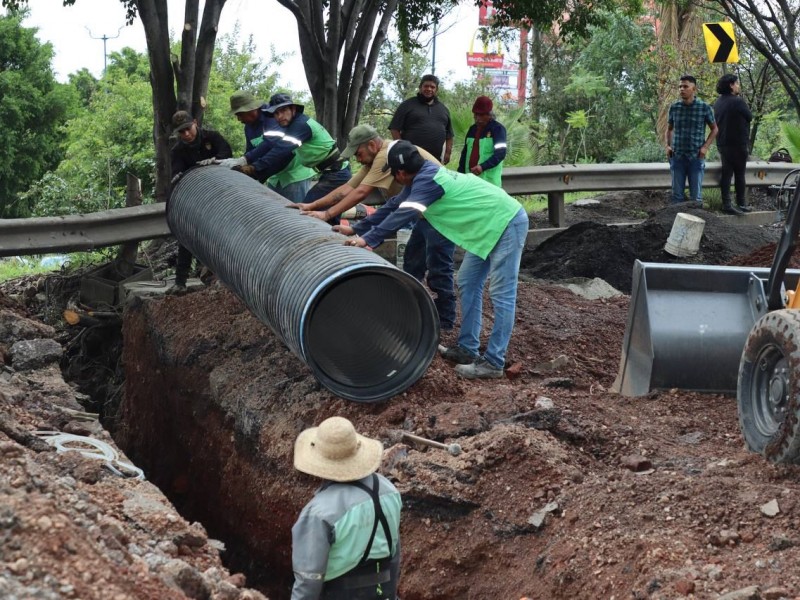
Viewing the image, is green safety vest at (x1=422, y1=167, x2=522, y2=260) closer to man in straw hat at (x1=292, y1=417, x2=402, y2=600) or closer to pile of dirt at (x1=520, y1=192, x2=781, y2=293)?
man in straw hat at (x1=292, y1=417, x2=402, y2=600)

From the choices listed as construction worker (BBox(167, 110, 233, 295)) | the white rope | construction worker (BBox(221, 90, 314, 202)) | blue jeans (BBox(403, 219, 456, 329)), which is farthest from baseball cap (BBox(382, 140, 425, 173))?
construction worker (BBox(167, 110, 233, 295))

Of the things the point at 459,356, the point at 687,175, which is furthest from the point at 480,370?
the point at 687,175

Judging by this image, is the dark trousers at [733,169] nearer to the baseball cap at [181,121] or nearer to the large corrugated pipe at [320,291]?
the baseball cap at [181,121]

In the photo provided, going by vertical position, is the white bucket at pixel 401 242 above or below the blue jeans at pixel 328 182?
below

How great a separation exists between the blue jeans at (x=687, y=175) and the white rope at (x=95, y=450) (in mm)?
8801

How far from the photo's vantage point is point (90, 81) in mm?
40000

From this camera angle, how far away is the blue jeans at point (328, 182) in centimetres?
914

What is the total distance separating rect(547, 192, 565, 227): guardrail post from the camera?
1291cm

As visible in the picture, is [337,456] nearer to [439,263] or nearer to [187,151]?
[439,263]

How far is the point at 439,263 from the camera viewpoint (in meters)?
8.12

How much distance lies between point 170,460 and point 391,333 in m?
2.32

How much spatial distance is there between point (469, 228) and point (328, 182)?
7.37ft

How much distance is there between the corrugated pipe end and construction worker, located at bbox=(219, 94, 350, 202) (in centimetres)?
179

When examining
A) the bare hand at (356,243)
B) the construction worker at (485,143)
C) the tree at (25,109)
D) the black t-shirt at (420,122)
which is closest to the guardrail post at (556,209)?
the black t-shirt at (420,122)
